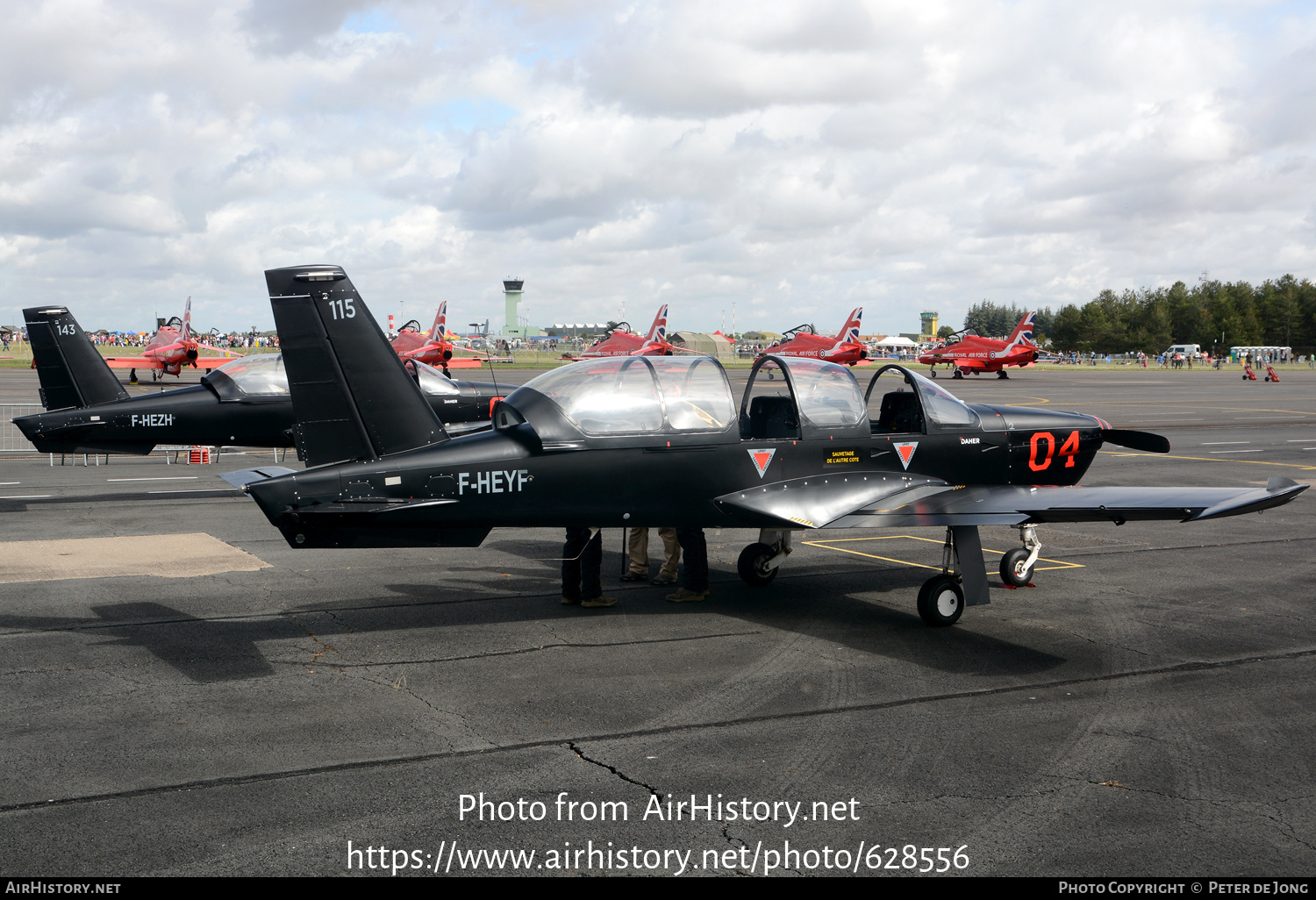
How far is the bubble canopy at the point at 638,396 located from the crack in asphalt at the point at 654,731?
301 centimetres

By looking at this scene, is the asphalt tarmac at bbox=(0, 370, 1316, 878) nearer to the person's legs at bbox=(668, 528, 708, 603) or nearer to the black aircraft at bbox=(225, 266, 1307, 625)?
the person's legs at bbox=(668, 528, 708, 603)

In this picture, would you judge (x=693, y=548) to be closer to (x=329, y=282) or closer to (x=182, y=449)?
(x=329, y=282)

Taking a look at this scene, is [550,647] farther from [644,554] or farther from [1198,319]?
[1198,319]

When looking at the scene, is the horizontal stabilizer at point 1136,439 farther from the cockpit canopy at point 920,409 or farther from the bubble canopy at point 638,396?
the bubble canopy at point 638,396

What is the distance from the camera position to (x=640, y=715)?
6.82 m

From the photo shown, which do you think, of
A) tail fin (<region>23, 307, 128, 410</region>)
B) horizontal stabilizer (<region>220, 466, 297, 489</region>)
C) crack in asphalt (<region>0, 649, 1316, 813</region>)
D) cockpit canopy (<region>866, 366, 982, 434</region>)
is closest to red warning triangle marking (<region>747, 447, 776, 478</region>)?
cockpit canopy (<region>866, 366, 982, 434</region>)

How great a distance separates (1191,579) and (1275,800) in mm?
6420

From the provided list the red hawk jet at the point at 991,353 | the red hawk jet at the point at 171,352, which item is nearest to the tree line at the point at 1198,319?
the red hawk jet at the point at 991,353

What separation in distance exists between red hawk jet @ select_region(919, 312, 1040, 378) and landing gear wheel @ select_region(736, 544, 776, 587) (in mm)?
61508

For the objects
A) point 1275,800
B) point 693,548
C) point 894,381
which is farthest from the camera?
point 894,381

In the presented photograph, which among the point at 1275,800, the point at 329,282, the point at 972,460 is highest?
the point at 329,282

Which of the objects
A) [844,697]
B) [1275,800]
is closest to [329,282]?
[844,697]

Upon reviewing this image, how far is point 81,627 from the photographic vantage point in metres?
8.81

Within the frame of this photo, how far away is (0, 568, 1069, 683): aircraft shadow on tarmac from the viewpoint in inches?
319
